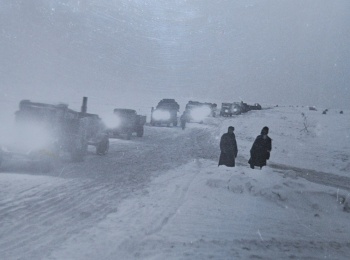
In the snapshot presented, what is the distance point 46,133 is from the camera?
1171 cm

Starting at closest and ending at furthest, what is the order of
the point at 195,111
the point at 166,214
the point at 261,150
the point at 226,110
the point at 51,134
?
the point at 166,214 → the point at 51,134 → the point at 261,150 → the point at 195,111 → the point at 226,110

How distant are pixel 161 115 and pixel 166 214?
35859 millimetres

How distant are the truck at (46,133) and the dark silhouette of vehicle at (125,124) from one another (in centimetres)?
932

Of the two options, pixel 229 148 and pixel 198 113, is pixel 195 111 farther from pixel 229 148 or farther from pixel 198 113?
pixel 229 148

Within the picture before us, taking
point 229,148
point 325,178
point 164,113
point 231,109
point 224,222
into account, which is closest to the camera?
point 224,222

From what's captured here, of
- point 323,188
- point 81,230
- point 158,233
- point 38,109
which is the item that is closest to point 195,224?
point 158,233

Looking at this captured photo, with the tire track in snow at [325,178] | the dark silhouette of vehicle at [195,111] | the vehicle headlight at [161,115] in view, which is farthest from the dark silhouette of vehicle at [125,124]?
the dark silhouette of vehicle at [195,111]

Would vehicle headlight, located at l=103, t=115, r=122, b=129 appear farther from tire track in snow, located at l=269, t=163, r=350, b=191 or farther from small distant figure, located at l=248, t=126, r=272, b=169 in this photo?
small distant figure, located at l=248, t=126, r=272, b=169

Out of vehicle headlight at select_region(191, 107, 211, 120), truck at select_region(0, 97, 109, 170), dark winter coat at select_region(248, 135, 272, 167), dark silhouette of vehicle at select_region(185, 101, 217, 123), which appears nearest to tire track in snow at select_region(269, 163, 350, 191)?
dark winter coat at select_region(248, 135, 272, 167)

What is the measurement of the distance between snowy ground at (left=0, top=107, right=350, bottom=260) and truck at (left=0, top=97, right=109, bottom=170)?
0.46m

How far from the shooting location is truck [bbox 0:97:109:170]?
10.6 meters

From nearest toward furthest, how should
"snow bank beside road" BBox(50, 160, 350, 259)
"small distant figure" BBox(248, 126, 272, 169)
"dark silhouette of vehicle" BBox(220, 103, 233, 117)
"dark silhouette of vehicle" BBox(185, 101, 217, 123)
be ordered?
"snow bank beside road" BBox(50, 160, 350, 259), "small distant figure" BBox(248, 126, 272, 169), "dark silhouette of vehicle" BBox(185, 101, 217, 123), "dark silhouette of vehicle" BBox(220, 103, 233, 117)

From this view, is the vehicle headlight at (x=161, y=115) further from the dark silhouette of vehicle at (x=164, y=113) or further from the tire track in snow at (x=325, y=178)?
the tire track in snow at (x=325, y=178)

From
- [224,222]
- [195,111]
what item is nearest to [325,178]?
[224,222]
